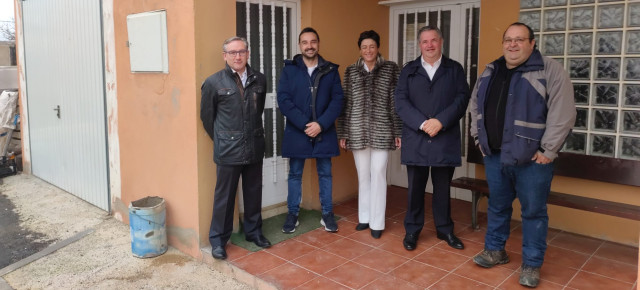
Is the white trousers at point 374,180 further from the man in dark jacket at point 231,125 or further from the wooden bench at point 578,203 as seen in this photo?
the man in dark jacket at point 231,125

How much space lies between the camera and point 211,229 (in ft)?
13.9

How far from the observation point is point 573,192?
461cm

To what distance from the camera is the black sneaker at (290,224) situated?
4695mm

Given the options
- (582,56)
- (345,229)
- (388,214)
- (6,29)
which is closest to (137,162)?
(345,229)

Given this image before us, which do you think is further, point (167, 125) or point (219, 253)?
point (167, 125)

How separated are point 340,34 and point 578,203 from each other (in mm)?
2803

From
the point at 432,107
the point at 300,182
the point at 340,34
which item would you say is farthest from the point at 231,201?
the point at 340,34

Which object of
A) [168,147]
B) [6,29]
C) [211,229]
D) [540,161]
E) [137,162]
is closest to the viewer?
[540,161]

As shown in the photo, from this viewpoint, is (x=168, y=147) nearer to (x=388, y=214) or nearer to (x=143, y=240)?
(x=143, y=240)

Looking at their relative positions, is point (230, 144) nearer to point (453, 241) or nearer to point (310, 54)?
point (310, 54)

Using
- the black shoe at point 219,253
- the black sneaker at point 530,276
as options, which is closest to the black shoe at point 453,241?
the black sneaker at point 530,276

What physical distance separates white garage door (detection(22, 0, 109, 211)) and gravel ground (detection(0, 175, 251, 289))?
46cm

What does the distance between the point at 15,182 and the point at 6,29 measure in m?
15.9

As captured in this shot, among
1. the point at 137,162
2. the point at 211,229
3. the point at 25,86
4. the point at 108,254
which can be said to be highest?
the point at 25,86
